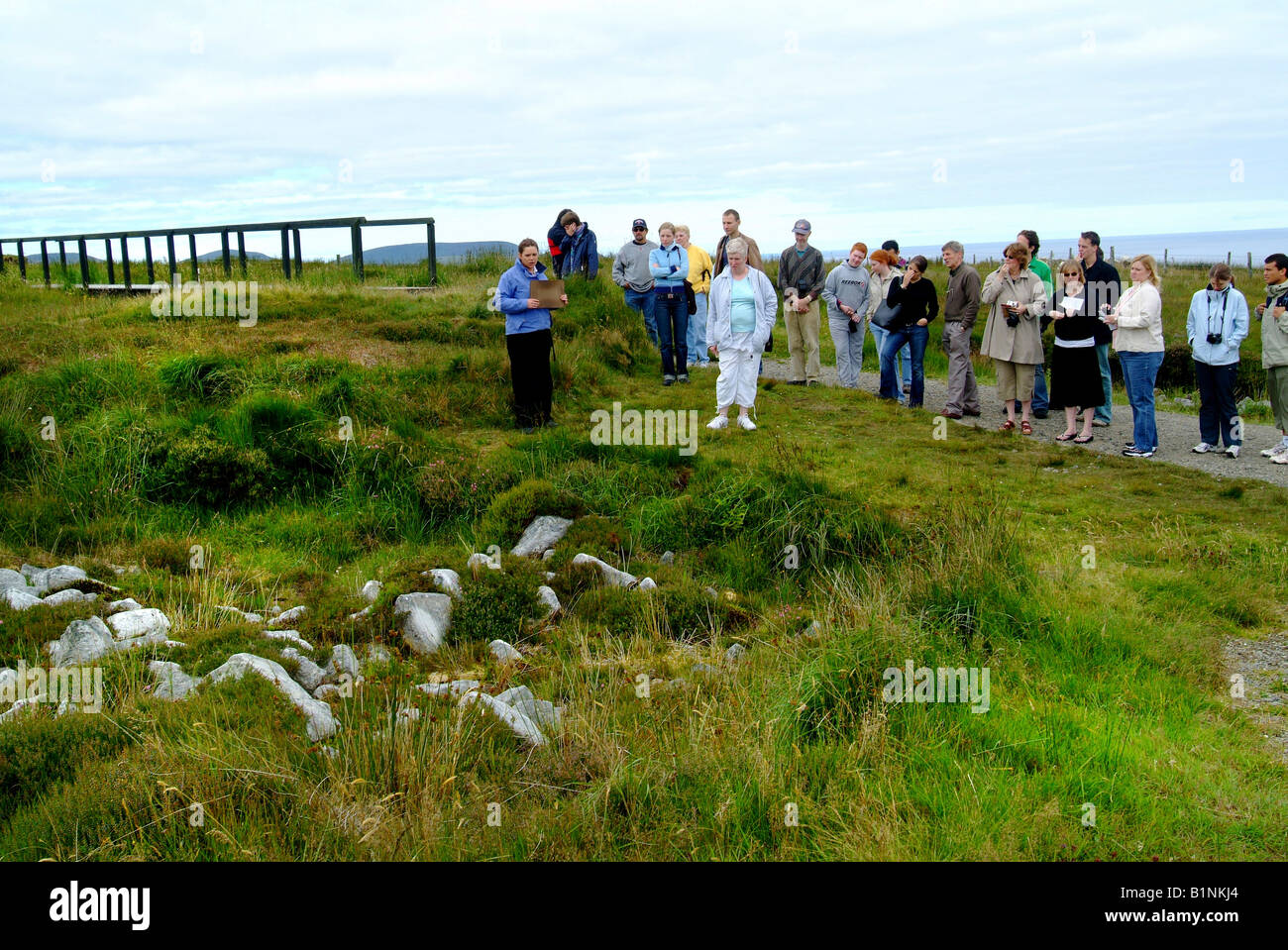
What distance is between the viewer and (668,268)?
1388cm

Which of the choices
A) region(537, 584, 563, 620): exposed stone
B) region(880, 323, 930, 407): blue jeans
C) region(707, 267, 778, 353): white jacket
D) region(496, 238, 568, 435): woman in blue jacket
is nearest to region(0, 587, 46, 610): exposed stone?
region(537, 584, 563, 620): exposed stone

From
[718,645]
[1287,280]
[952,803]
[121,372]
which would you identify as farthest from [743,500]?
[121,372]

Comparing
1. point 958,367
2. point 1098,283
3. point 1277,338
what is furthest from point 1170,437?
point 958,367

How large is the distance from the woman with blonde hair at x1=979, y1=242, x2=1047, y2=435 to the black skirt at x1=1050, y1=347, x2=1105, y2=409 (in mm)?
387

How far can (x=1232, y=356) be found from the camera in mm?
11008

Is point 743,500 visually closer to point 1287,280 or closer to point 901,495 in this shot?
point 901,495

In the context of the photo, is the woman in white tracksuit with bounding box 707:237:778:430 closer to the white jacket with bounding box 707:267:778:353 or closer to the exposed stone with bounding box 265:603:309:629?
the white jacket with bounding box 707:267:778:353

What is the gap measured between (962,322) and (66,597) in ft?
33.4

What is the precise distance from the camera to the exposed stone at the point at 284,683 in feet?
19.0

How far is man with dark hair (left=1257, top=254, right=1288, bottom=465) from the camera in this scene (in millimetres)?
10633

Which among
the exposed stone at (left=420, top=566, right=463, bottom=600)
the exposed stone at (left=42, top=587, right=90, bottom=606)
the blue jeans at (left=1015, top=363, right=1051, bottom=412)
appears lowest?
the exposed stone at (left=420, top=566, right=463, bottom=600)

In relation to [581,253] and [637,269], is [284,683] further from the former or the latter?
[581,253]
